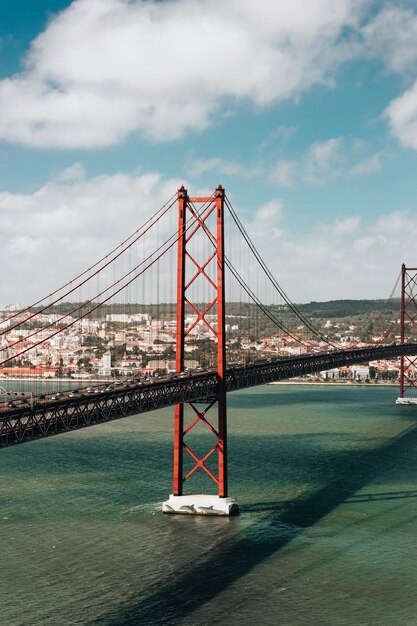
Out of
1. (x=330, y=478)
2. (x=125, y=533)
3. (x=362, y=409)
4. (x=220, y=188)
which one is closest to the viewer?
(x=125, y=533)

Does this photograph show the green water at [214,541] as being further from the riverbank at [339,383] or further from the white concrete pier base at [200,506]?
the riverbank at [339,383]

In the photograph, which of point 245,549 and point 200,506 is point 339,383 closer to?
point 200,506

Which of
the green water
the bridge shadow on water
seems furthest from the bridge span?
the bridge shadow on water

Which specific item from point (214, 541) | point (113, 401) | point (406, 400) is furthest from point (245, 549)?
point (406, 400)

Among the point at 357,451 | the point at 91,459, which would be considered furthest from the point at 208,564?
the point at 357,451

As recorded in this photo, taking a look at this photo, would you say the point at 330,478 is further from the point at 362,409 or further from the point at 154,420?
the point at 362,409
